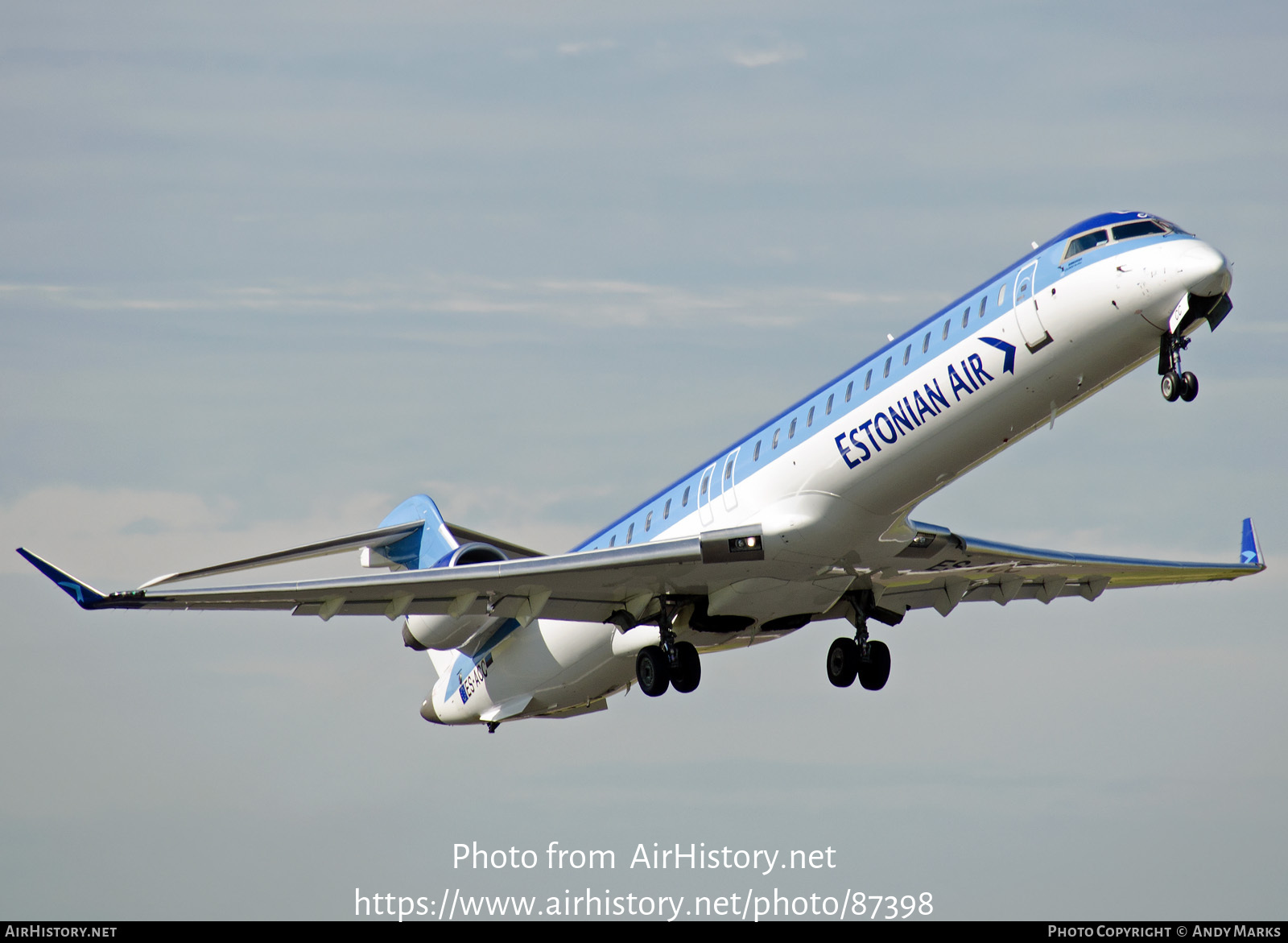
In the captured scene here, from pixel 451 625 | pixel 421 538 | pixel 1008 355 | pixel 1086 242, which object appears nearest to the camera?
pixel 1086 242

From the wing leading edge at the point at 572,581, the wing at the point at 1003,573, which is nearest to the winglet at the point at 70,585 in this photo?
the wing leading edge at the point at 572,581

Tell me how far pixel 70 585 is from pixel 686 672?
963 centimetres

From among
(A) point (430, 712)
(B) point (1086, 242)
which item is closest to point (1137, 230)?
(B) point (1086, 242)

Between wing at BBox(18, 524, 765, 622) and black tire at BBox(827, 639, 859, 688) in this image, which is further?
black tire at BBox(827, 639, 859, 688)

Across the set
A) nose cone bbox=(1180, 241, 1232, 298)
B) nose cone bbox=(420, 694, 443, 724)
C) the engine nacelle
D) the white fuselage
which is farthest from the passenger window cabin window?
nose cone bbox=(420, 694, 443, 724)

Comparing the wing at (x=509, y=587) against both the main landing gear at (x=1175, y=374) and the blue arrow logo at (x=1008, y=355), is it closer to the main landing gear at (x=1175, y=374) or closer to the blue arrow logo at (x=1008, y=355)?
the blue arrow logo at (x=1008, y=355)

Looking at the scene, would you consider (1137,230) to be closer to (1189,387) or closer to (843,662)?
(1189,387)

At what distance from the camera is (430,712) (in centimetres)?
3322

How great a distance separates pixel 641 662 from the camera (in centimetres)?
2734

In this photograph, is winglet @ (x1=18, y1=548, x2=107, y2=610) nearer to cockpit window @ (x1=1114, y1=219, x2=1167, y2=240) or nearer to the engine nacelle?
the engine nacelle

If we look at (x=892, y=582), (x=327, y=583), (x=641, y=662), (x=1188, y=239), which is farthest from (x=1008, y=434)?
(x=327, y=583)

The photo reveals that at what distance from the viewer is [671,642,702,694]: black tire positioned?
27.0m

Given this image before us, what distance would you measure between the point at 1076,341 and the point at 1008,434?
5.97ft

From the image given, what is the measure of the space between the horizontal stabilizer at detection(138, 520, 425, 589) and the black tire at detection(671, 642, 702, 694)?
6837 millimetres
